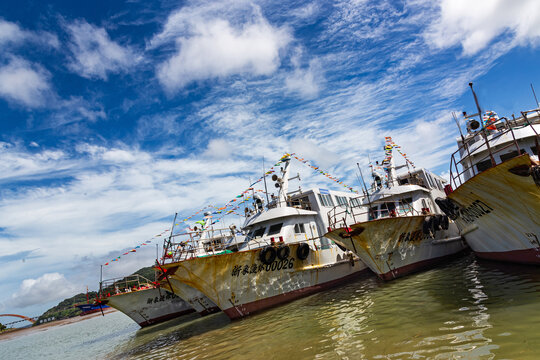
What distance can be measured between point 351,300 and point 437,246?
24.1ft

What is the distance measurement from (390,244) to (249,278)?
22.1 ft

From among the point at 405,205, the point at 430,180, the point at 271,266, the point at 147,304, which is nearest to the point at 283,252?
the point at 271,266

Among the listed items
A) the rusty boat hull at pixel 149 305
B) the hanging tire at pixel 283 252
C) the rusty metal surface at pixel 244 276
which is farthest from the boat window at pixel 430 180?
the rusty boat hull at pixel 149 305

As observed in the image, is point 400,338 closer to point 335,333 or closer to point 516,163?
point 335,333

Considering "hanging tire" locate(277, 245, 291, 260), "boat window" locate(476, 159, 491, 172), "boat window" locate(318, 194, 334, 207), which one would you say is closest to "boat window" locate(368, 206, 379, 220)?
"boat window" locate(318, 194, 334, 207)

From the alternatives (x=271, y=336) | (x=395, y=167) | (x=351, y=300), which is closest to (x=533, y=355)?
(x=271, y=336)

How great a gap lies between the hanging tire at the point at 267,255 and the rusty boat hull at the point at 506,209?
7810mm

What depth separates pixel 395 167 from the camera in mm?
21641

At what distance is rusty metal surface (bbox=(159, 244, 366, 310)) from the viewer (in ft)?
44.5

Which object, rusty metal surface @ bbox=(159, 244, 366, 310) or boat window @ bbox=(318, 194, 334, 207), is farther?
boat window @ bbox=(318, 194, 334, 207)

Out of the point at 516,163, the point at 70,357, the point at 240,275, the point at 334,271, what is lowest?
the point at 70,357

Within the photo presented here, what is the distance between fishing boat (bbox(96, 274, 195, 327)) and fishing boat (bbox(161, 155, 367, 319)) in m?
4.10

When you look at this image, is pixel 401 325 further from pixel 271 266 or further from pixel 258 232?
pixel 258 232

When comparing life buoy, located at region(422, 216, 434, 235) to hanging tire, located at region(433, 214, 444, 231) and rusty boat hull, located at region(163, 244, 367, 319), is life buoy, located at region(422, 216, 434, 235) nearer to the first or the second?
hanging tire, located at region(433, 214, 444, 231)
